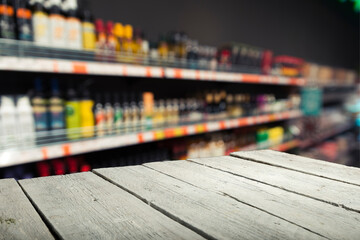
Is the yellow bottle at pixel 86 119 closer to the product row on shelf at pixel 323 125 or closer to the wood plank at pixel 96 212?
the wood plank at pixel 96 212

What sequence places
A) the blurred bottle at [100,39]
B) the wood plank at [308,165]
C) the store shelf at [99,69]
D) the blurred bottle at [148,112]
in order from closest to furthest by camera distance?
the wood plank at [308,165] → the store shelf at [99,69] → the blurred bottle at [100,39] → the blurred bottle at [148,112]

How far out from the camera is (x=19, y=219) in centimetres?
49

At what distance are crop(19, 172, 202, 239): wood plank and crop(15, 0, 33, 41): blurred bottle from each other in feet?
3.66

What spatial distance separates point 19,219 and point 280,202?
0.46 m

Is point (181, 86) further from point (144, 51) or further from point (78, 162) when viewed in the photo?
point (78, 162)

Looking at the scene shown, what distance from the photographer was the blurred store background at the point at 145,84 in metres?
1.58

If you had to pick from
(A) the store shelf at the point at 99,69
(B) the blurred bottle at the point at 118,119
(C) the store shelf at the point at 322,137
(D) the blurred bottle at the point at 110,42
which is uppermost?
A: (D) the blurred bottle at the point at 110,42

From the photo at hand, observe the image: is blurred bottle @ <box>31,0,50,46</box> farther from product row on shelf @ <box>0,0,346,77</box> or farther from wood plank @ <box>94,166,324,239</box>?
wood plank @ <box>94,166,324,239</box>

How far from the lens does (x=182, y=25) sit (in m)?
3.07

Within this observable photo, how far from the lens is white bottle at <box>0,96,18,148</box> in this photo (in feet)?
4.84

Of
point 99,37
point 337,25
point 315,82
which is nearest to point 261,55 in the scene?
point 315,82

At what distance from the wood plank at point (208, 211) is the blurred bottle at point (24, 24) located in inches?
45.7

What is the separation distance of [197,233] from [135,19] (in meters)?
2.43

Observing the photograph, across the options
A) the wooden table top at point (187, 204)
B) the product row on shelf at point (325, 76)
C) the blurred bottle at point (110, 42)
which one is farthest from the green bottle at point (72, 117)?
the product row on shelf at point (325, 76)
